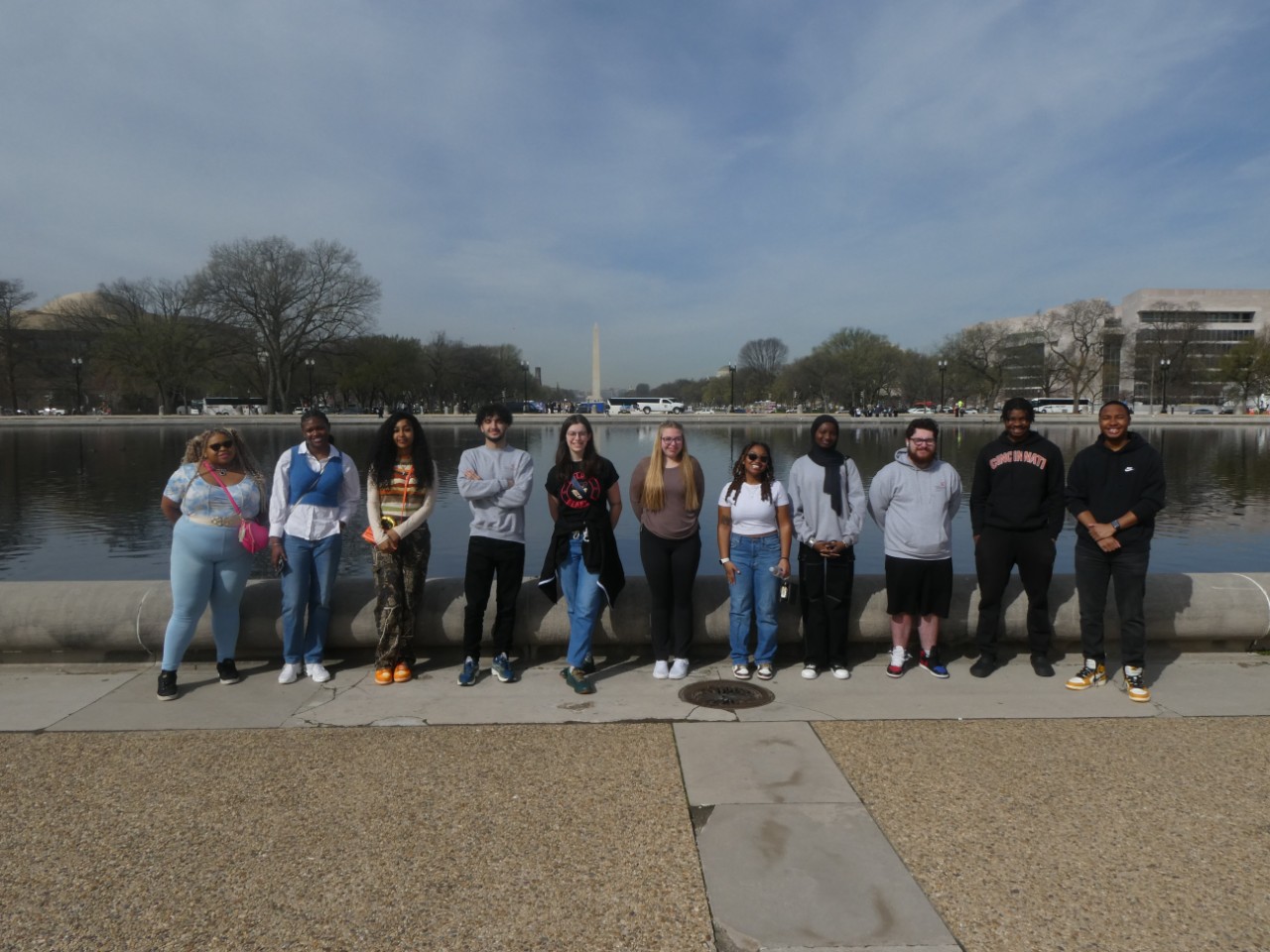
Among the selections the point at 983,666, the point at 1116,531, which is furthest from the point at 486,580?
the point at 1116,531

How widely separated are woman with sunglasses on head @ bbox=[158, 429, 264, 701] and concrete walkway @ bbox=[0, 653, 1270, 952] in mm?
327

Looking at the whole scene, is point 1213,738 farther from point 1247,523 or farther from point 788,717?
point 1247,523

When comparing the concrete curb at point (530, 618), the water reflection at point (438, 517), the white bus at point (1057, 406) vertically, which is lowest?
the water reflection at point (438, 517)

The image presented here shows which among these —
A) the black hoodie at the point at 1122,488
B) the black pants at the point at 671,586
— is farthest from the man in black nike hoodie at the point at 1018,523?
the black pants at the point at 671,586

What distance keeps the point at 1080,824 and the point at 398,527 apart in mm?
4249

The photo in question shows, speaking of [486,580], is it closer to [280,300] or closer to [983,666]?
[983,666]

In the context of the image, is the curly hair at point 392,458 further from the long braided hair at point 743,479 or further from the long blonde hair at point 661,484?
the long braided hair at point 743,479

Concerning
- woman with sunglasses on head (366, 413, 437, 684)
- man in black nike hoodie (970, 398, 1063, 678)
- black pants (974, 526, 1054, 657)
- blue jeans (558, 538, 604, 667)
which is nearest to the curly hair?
woman with sunglasses on head (366, 413, 437, 684)

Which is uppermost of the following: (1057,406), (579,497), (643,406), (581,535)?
(643,406)

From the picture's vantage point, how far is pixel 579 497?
18.3ft

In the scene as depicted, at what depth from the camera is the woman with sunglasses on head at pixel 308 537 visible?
18.5 feet

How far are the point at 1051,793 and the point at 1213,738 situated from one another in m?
1.39

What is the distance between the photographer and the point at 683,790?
13.0 ft

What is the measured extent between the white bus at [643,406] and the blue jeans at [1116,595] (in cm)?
8556
